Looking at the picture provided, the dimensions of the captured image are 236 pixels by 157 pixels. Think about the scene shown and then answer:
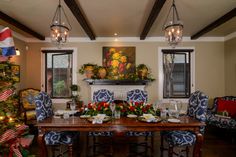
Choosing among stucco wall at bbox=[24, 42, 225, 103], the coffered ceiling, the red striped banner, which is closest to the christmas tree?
the red striped banner

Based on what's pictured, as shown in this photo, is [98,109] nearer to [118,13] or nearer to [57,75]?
[118,13]

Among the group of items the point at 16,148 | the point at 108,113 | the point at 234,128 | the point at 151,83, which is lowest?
the point at 234,128

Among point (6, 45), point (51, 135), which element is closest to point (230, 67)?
point (51, 135)

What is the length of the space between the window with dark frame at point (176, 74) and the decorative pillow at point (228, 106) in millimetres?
922

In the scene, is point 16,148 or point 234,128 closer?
point 16,148

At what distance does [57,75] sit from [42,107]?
2.80 meters

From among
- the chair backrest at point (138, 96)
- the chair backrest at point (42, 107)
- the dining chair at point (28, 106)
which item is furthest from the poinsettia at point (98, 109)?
the dining chair at point (28, 106)

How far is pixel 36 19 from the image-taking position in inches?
147

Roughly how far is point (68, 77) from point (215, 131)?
4317 millimetres

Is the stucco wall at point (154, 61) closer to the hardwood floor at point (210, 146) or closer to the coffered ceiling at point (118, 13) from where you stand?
the coffered ceiling at point (118, 13)

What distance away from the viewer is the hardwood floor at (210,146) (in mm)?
3168

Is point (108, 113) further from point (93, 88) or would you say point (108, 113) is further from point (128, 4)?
point (93, 88)

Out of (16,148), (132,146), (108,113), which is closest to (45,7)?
(108,113)

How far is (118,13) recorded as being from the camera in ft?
11.3
